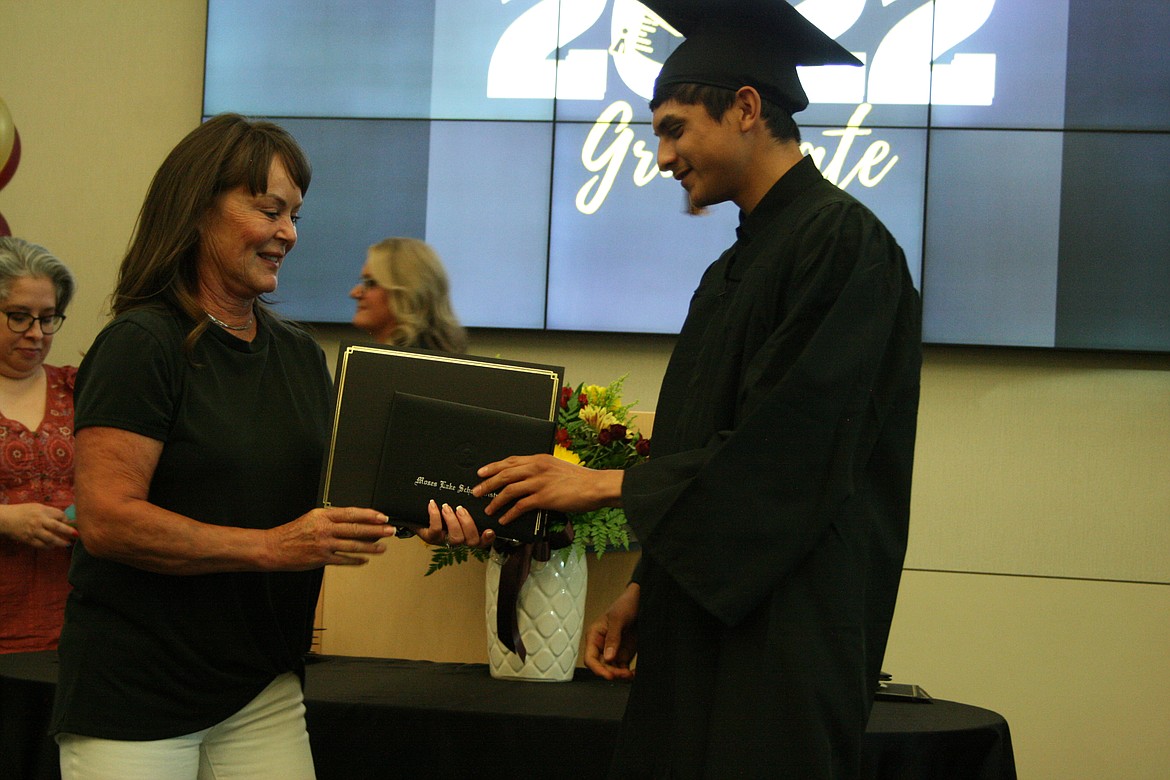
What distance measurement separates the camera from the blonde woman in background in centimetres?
350

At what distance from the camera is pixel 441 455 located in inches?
63.1

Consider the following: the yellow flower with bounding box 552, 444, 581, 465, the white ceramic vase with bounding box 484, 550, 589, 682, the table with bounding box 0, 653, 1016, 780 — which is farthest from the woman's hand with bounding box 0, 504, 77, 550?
the yellow flower with bounding box 552, 444, 581, 465

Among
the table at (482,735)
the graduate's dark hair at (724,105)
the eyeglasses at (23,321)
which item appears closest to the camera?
the graduate's dark hair at (724,105)

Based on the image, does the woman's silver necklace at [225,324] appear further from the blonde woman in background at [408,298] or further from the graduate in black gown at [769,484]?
the blonde woman in background at [408,298]

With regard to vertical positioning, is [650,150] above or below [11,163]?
above

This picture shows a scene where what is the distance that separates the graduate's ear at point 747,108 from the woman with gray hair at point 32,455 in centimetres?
177

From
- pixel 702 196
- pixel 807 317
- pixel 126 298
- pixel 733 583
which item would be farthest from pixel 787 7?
pixel 126 298

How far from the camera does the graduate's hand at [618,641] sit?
1701 mm

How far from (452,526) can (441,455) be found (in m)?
0.10

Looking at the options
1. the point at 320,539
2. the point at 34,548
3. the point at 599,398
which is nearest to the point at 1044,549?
the point at 599,398

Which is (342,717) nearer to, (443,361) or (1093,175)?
(443,361)

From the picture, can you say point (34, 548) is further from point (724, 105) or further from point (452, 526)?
point (724, 105)

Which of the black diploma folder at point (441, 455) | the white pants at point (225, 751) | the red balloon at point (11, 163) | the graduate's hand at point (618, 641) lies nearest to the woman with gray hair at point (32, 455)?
the white pants at point (225, 751)

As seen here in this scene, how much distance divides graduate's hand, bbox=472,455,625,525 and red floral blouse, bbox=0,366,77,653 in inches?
57.0
